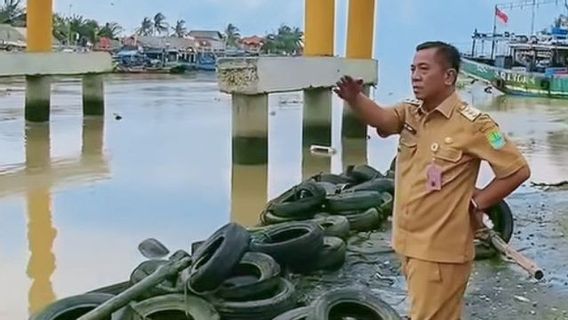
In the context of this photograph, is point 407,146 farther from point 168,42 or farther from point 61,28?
point 168,42

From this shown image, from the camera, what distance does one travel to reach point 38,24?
74.1 feet

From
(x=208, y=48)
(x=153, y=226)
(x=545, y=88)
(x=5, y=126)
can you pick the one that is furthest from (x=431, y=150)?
(x=208, y=48)

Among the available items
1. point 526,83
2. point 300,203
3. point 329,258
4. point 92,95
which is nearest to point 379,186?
point 300,203

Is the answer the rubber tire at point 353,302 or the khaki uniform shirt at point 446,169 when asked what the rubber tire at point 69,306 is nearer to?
the rubber tire at point 353,302

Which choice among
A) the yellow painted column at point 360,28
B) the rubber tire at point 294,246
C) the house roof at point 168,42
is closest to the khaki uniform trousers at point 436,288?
the rubber tire at point 294,246

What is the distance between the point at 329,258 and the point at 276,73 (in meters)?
8.89

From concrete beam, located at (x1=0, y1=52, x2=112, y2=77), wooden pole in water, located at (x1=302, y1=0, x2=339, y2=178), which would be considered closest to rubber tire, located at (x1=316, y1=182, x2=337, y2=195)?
wooden pole in water, located at (x1=302, y1=0, x2=339, y2=178)

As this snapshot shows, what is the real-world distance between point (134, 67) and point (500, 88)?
30245mm

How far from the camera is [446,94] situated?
10.3ft

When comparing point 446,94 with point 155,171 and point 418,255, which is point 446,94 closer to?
point 418,255

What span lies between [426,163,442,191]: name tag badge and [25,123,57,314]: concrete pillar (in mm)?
4312

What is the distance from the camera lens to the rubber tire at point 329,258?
20.4ft

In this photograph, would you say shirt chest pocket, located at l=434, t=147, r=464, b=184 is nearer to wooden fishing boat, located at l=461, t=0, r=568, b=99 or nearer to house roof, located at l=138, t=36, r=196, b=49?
wooden fishing boat, located at l=461, t=0, r=568, b=99

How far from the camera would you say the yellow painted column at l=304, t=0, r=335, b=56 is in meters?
16.5
